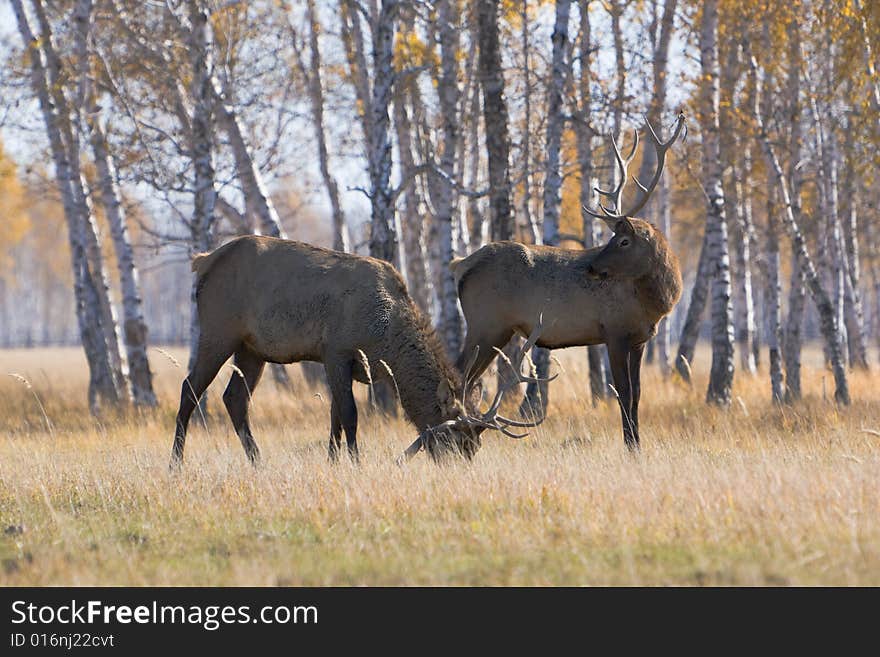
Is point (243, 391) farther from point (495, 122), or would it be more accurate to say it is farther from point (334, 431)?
point (495, 122)

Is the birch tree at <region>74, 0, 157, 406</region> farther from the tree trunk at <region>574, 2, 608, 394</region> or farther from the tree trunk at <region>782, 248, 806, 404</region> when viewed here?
the tree trunk at <region>782, 248, 806, 404</region>

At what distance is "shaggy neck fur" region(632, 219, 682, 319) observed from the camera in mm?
9453

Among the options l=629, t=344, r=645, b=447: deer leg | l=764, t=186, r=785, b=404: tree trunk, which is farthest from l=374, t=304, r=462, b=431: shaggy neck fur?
l=764, t=186, r=785, b=404: tree trunk

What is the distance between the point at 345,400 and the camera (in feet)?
27.9

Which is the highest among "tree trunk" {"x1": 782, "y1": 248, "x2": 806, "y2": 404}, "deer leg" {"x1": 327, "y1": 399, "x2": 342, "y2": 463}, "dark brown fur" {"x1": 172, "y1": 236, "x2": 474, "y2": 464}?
"dark brown fur" {"x1": 172, "y1": 236, "x2": 474, "y2": 464}

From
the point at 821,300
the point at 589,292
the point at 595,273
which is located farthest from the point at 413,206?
the point at 595,273

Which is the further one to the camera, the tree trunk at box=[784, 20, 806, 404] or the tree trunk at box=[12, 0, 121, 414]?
the tree trunk at box=[12, 0, 121, 414]

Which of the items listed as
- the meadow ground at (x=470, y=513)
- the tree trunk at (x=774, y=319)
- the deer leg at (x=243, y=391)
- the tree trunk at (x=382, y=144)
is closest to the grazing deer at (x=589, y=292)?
the meadow ground at (x=470, y=513)

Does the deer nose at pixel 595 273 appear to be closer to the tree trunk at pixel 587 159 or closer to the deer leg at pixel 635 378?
the deer leg at pixel 635 378

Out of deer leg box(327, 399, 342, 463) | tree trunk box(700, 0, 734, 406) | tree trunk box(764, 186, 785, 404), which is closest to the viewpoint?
deer leg box(327, 399, 342, 463)

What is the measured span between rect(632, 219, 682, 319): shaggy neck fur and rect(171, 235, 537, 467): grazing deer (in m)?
1.79

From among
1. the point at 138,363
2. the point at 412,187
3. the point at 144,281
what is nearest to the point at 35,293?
the point at 144,281

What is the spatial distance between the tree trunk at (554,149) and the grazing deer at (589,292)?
220 cm

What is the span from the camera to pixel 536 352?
1257 centimetres
